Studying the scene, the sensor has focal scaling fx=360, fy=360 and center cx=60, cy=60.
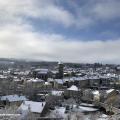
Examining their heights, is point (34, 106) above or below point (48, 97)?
below

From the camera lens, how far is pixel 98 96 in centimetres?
7625

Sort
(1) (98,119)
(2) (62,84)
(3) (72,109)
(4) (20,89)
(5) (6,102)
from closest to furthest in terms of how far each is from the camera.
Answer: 1. (1) (98,119)
2. (3) (72,109)
3. (5) (6,102)
4. (4) (20,89)
5. (2) (62,84)

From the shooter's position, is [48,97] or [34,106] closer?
[34,106]

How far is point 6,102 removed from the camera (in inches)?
2569

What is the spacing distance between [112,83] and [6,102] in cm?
5274

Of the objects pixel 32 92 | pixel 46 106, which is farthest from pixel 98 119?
pixel 32 92

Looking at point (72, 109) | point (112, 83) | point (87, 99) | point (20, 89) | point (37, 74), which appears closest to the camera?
point (72, 109)

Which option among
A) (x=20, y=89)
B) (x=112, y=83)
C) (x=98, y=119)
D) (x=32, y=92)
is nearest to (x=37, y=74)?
(x=112, y=83)

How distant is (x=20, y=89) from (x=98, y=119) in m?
43.3

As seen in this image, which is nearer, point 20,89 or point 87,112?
point 87,112

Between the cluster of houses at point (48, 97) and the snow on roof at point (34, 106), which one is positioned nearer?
the cluster of houses at point (48, 97)

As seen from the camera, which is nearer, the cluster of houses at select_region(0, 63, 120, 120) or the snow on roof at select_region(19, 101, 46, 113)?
the cluster of houses at select_region(0, 63, 120, 120)

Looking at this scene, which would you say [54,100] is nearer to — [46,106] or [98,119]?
[46,106]

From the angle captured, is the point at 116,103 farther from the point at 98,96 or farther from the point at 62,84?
the point at 62,84
